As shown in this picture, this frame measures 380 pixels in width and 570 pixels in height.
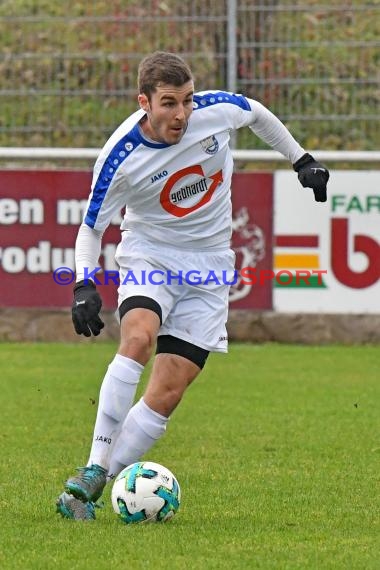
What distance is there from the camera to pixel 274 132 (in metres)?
Result: 6.62

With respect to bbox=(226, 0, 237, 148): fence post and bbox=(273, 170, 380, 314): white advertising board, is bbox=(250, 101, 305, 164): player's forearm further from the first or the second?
bbox=(226, 0, 237, 148): fence post

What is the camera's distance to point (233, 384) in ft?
35.4

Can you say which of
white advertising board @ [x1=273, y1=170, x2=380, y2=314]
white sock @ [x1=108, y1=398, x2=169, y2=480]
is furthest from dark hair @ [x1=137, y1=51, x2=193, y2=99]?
white advertising board @ [x1=273, y1=170, x2=380, y2=314]

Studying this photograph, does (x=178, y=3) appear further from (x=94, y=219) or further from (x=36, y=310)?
(x=94, y=219)

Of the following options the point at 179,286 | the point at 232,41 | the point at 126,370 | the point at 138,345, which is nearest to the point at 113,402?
the point at 126,370

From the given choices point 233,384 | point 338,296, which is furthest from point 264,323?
point 233,384

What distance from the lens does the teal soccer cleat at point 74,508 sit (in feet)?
18.9

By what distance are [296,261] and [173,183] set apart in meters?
7.04

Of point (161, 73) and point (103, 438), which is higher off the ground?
point (161, 73)

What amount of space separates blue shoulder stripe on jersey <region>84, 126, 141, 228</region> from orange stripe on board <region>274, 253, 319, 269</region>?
7130 mm

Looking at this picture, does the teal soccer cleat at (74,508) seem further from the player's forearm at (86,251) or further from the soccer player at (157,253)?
the player's forearm at (86,251)

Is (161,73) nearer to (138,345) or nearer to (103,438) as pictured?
(138,345)

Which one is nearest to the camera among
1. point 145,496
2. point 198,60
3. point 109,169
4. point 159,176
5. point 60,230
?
point 145,496

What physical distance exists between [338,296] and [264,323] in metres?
0.73
